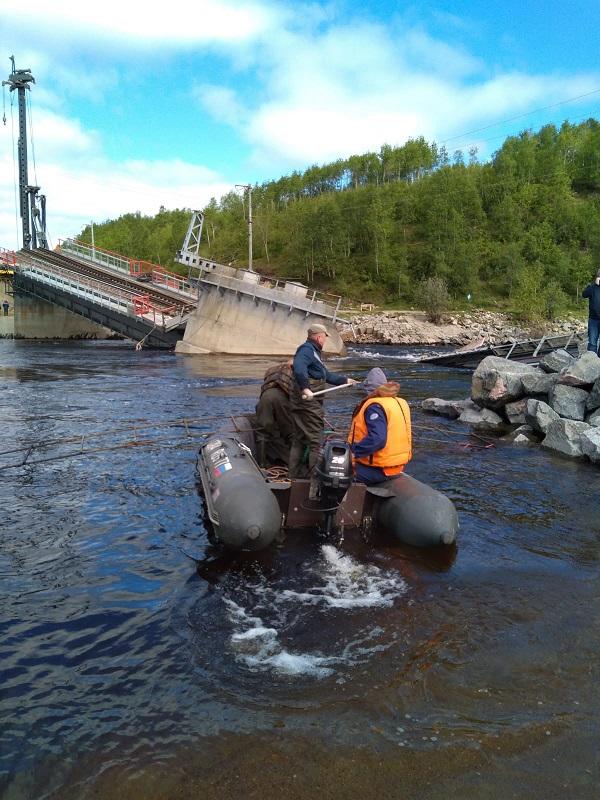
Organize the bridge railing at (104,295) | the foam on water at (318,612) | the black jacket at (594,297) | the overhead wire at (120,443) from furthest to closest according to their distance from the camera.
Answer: the bridge railing at (104,295) < the black jacket at (594,297) < the overhead wire at (120,443) < the foam on water at (318,612)

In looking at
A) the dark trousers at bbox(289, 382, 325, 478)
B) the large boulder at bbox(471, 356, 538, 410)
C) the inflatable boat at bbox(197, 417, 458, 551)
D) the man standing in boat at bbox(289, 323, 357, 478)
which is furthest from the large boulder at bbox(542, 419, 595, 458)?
the dark trousers at bbox(289, 382, 325, 478)

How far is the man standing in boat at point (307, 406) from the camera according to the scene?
7762 mm

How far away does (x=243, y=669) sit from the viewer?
4.47 meters

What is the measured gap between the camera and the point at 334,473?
6422 millimetres

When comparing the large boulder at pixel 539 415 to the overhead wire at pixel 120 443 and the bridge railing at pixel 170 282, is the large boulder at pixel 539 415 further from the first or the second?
the bridge railing at pixel 170 282

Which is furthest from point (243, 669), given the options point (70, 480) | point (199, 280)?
point (199, 280)

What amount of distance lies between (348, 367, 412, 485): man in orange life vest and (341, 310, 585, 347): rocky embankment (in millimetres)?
36113

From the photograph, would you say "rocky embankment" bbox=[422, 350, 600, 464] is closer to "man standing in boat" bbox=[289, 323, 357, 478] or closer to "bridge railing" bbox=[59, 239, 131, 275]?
"man standing in boat" bbox=[289, 323, 357, 478]

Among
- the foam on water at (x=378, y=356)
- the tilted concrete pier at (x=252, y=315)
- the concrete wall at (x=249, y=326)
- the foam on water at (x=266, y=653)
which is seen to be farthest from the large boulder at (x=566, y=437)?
the concrete wall at (x=249, y=326)

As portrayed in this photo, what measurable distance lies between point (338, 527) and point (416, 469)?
12.4 feet

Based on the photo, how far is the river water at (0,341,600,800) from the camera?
346cm

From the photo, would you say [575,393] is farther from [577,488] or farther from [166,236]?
[166,236]

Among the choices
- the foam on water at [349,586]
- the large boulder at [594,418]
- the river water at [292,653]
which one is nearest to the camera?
the river water at [292,653]

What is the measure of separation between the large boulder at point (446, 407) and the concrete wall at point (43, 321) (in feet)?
128
